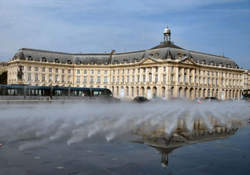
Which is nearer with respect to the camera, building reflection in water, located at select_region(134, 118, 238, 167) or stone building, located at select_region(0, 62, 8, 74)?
building reflection in water, located at select_region(134, 118, 238, 167)

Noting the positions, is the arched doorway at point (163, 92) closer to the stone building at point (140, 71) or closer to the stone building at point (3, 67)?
the stone building at point (140, 71)


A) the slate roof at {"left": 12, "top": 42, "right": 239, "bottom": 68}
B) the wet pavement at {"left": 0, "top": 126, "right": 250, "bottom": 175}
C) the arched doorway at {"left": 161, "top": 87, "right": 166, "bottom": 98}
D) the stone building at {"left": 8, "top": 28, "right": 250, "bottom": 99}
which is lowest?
the wet pavement at {"left": 0, "top": 126, "right": 250, "bottom": 175}

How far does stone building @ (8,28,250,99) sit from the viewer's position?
92.5 metres

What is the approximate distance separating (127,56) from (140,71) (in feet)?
34.3

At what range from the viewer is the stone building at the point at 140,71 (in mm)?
92500

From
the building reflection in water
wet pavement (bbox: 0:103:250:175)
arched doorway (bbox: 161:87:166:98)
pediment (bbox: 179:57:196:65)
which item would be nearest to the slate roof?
pediment (bbox: 179:57:196:65)

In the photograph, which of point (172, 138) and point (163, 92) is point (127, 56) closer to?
point (163, 92)

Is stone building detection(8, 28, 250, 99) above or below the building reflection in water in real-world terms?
above

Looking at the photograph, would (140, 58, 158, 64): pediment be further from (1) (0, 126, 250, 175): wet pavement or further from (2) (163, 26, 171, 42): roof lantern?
(1) (0, 126, 250, 175): wet pavement

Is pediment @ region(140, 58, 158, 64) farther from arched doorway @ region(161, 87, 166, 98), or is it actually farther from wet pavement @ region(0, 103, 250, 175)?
wet pavement @ region(0, 103, 250, 175)

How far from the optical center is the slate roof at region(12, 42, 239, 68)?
9419 centimetres

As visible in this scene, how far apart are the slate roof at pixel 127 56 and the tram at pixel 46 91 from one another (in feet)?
109

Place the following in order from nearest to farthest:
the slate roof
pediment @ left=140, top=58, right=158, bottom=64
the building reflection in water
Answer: the building reflection in water
pediment @ left=140, top=58, right=158, bottom=64
the slate roof

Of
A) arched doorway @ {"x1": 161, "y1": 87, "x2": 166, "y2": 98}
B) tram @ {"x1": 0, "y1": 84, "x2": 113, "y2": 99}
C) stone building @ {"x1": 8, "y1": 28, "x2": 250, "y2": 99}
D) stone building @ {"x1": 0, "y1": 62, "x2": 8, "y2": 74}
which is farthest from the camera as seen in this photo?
stone building @ {"x1": 0, "y1": 62, "x2": 8, "y2": 74}
